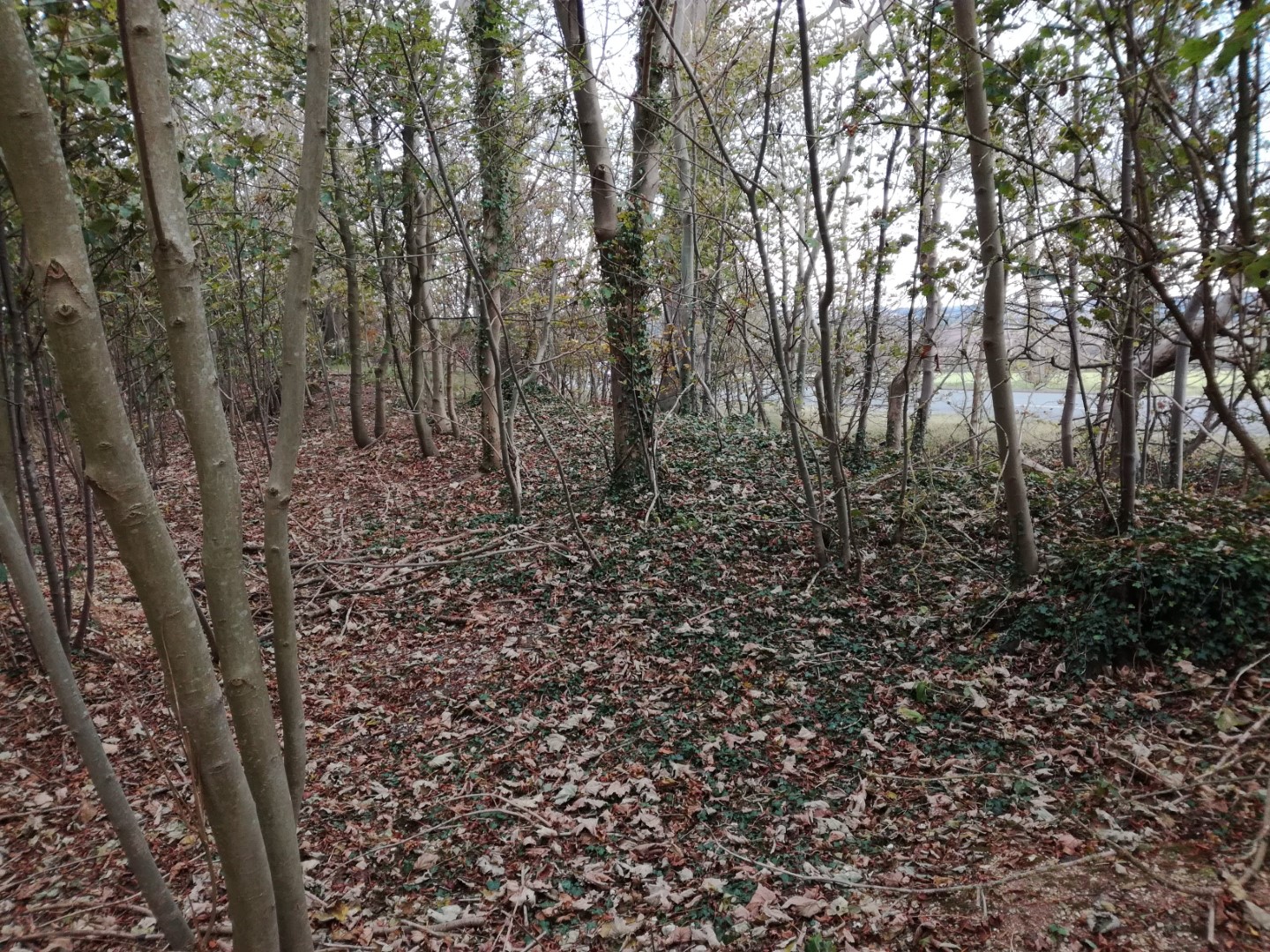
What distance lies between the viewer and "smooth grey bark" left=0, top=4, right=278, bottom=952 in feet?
4.63

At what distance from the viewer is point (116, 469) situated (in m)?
1.54

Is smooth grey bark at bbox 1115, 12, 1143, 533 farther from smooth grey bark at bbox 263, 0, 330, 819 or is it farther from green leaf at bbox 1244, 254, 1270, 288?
smooth grey bark at bbox 263, 0, 330, 819

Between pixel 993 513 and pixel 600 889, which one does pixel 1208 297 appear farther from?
pixel 600 889

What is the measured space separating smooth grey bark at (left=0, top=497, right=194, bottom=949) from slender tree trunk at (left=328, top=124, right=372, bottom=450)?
7.31 m

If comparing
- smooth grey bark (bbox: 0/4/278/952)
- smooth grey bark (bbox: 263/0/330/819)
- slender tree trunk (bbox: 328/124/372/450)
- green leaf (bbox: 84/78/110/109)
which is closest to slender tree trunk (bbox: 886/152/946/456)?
smooth grey bark (bbox: 263/0/330/819)

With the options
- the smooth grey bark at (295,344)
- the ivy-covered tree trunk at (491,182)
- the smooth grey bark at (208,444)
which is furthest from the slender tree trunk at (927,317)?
the ivy-covered tree trunk at (491,182)

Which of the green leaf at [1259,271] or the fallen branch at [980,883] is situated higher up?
the green leaf at [1259,271]

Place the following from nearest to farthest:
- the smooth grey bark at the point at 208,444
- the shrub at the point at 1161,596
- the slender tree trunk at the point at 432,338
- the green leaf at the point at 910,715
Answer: the smooth grey bark at the point at 208,444 < the shrub at the point at 1161,596 < the green leaf at the point at 910,715 < the slender tree trunk at the point at 432,338

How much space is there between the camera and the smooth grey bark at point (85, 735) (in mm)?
2266

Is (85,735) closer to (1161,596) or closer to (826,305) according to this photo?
(826,305)

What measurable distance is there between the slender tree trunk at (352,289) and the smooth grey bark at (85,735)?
24.0 feet

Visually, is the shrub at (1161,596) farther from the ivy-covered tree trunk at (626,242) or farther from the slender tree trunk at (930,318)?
the ivy-covered tree trunk at (626,242)

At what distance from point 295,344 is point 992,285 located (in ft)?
14.4

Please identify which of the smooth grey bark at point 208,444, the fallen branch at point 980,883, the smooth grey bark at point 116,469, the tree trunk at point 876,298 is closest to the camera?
the smooth grey bark at point 116,469
